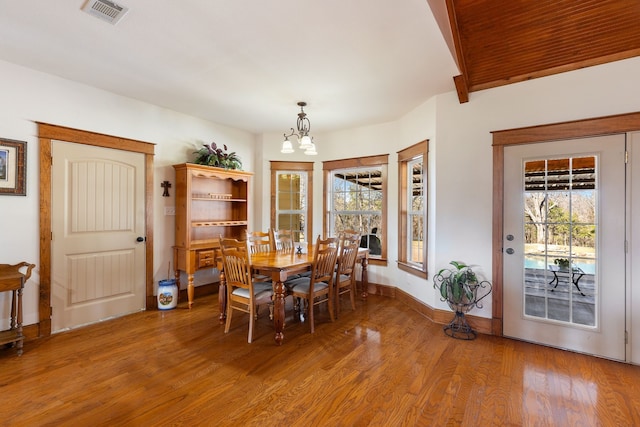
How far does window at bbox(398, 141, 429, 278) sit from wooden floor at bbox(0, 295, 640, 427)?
1115mm

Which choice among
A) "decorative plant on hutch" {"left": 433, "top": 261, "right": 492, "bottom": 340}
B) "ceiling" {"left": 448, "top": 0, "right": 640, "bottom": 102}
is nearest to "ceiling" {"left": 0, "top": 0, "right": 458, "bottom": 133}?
"ceiling" {"left": 448, "top": 0, "right": 640, "bottom": 102}

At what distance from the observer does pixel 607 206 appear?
265 centimetres

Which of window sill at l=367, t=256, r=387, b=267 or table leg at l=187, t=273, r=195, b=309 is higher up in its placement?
window sill at l=367, t=256, r=387, b=267

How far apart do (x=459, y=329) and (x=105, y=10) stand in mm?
4137

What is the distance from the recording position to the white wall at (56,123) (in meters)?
2.85

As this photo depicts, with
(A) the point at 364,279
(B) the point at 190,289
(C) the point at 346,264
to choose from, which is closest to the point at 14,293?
(B) the point at 190,289

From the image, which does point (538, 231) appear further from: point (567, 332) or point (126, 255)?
point (126, 255)

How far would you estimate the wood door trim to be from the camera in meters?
2.69

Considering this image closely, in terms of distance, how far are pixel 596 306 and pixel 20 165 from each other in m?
5.50

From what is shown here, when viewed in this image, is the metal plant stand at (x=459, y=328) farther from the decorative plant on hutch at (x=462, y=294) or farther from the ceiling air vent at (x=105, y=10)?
the ceiling air vent at (x=105, y=10)

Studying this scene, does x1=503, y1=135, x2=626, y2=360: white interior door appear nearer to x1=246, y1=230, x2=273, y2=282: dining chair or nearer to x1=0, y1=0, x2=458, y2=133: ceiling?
x1=0, y1=0, x2=458, y2=133: ceiling

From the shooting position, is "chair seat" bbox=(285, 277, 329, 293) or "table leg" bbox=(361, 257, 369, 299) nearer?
"chair seat" bbox=(285, 277, 329, 293)

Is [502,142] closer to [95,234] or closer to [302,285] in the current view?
[302,285]

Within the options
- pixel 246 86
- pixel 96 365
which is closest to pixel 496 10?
pixel 246 86
